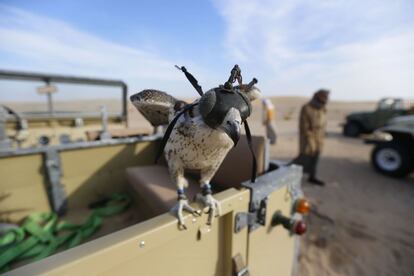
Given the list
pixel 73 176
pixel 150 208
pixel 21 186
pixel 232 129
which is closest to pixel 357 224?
pixel 150 208

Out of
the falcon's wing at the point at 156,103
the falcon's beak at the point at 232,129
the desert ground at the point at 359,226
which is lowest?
the desert ground at the point at 359,226

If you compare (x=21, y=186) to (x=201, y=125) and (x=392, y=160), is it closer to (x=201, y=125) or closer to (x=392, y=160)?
(x=201, y=125)

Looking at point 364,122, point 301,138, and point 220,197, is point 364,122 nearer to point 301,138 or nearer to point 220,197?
point 301,138

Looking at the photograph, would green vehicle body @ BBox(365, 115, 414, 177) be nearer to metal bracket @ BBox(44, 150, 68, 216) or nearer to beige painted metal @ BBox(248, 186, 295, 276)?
beige painted metal @ BBox(248, 186, 295, 276)

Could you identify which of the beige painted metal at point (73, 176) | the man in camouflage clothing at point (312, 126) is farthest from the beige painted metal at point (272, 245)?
the man in camouflage clothing at point (312, 126)

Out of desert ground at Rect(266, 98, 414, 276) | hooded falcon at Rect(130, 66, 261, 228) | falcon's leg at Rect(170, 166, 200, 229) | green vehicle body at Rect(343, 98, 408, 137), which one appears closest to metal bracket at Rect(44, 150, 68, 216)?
hooded falcon at Rect(130, 66, 261, 228)

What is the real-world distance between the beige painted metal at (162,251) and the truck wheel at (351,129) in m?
9.65

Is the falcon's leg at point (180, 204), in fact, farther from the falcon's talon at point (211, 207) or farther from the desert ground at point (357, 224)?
the desert ground at point (357, 224)

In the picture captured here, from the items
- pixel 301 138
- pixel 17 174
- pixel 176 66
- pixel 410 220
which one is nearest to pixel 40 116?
pixel 17 174

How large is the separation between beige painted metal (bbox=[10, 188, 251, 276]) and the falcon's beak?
0.41 meters

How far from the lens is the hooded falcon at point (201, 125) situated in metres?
0.68

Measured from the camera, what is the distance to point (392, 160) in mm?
4305

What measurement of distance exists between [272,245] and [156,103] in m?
1.10

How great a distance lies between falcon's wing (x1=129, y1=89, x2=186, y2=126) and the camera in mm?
898
